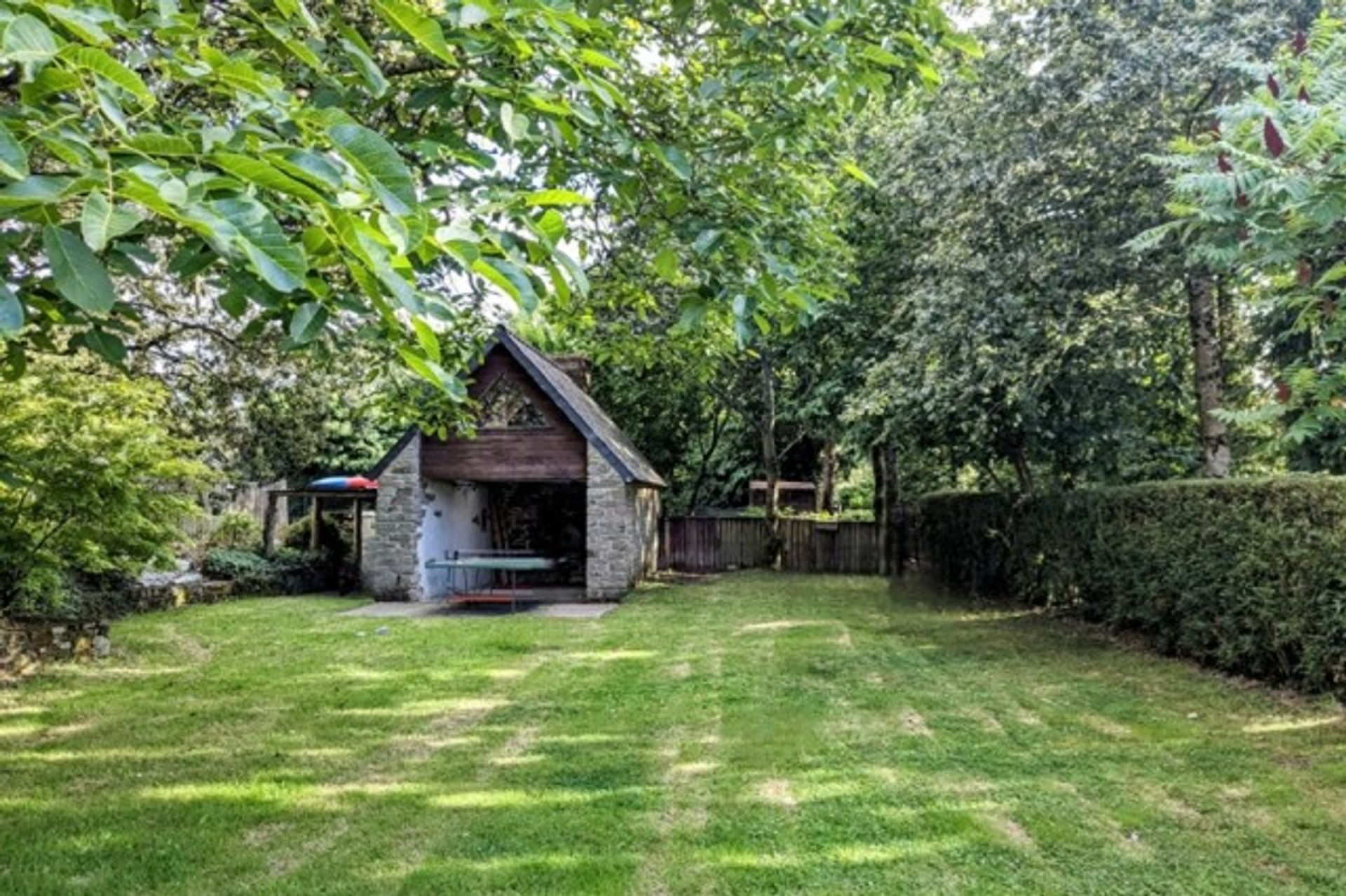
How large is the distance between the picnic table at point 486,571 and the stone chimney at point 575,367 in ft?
15.2

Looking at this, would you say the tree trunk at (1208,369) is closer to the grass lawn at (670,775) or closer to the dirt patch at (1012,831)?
the grass lawn at (670,775)

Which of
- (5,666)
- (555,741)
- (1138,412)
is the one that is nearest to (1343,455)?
(1138,412)

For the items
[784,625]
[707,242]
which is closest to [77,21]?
[707,242]

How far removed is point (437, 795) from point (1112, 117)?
9.51 m

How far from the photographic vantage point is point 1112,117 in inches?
A: 374

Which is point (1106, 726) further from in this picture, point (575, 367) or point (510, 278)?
point (575, 367)

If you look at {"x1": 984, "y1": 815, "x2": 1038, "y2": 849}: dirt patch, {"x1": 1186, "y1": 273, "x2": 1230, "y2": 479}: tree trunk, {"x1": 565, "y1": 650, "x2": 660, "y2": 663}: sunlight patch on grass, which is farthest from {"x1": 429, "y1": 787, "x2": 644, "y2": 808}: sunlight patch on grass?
{"x1": 1186, "y1": 273, "x2": 1230, "y2": 479}: tree trunk

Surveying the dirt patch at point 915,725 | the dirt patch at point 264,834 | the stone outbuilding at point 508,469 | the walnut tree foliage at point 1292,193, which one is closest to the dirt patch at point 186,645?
the stone outbuilding at point 508,469

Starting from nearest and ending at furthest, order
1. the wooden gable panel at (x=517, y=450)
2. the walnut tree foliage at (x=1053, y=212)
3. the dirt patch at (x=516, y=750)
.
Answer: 1. the dirt patch at (x=516, y=750)
2. the walnut tree foliage at (x=1053, y=212)
3. the wooden gable panel at (x=517, y=450)

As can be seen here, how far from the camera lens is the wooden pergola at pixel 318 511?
58.0ft

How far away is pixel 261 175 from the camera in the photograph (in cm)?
170

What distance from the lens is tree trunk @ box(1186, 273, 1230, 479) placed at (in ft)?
33.8

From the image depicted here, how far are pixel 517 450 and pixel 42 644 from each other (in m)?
8.48

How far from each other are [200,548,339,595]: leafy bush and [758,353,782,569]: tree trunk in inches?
404
